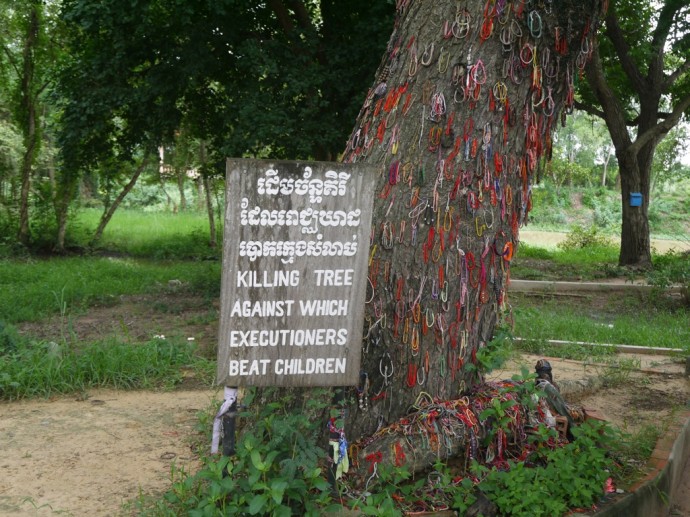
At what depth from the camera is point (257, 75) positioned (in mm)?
10133

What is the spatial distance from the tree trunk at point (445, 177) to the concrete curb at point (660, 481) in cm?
105

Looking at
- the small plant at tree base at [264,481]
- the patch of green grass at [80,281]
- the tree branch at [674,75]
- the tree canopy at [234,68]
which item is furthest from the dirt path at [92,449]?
the tree branch at [674,75]

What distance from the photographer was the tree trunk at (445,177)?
14.2 feet

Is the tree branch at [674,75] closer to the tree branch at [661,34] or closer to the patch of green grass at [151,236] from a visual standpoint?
the tree branch at [661,34]

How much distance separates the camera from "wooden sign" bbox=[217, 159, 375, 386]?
3.38 m

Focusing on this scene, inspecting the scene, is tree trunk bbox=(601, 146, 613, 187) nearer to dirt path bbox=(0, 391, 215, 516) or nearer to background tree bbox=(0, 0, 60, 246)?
background tree bbox=(0, 0, 60, 246)

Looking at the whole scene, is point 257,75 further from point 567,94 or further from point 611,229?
point 611,229

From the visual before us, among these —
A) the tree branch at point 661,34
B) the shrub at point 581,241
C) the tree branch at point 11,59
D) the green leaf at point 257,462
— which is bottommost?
the green leaf at point 257,462

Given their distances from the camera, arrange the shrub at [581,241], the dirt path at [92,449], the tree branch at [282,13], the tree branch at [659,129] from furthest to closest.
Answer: the shrub at [581,241] → the tree branch at [659,129] → the tree branch at [282,13] → the dirt path at [92,449]

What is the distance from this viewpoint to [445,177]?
172 inches

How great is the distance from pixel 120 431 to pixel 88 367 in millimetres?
1248

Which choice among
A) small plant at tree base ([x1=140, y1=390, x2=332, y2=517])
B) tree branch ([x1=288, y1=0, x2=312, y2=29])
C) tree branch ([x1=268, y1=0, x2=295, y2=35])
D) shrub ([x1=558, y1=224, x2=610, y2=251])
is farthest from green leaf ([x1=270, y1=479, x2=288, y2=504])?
shrub ([x1=558, y1=224, x2=610, y2=251])

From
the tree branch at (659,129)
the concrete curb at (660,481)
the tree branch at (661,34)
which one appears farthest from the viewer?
the tree branch at (659,129)

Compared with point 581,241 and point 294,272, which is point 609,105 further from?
point 294,272
